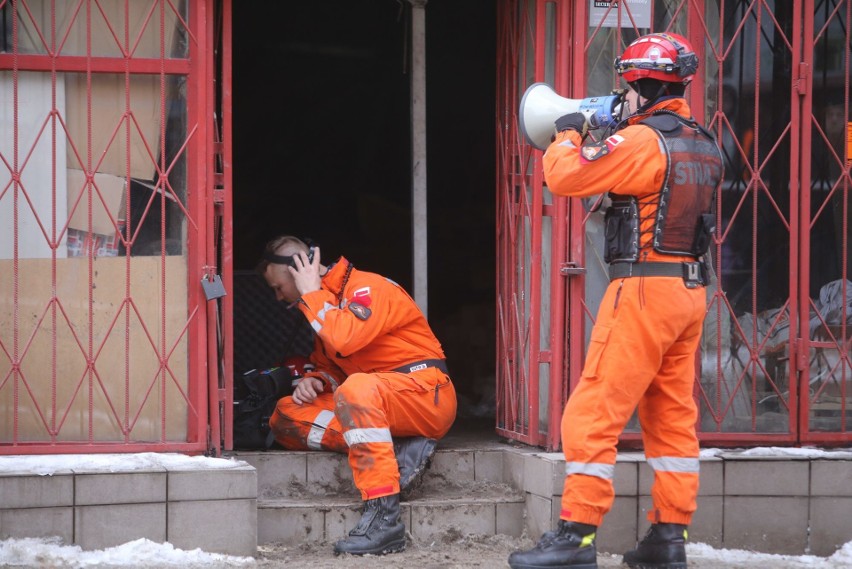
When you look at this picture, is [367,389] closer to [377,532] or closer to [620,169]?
[377,532]

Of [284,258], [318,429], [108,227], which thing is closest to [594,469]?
[318,429]

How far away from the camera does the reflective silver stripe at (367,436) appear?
5.48m

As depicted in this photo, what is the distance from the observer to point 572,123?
16.1ft

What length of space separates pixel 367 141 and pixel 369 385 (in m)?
3.99

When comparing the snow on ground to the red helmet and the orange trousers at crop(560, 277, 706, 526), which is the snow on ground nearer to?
the orange trousers at crop(560, 277, 706, 526)

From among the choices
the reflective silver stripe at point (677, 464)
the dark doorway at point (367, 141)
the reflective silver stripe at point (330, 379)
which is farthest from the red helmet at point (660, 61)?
the dark doorway at point (367, 141)

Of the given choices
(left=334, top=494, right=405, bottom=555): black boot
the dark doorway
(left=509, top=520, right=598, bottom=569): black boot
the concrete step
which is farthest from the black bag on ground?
the dark doorway

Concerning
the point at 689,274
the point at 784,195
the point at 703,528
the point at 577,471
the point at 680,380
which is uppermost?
the point at 784,195

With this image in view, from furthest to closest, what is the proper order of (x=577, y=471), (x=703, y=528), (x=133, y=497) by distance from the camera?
(x=703, y=528)
(x=133, y=497)
(x=577, y=471)

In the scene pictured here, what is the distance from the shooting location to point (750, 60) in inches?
237

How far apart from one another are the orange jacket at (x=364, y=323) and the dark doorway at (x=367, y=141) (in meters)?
2.82

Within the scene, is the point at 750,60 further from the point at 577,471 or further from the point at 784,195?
the point at 577,471

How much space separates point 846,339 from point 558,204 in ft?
5.53

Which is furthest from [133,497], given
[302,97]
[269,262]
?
[302,97]
